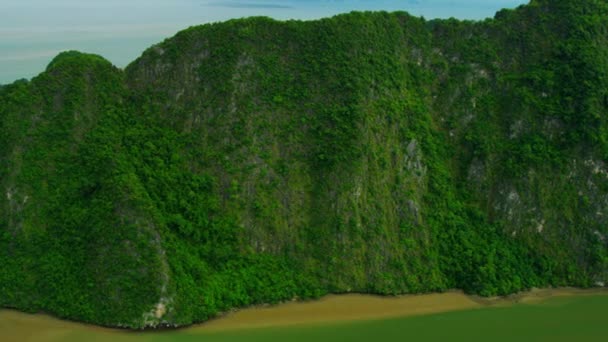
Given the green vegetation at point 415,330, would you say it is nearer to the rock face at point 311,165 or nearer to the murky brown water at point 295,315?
the murky brown water at point 295,315

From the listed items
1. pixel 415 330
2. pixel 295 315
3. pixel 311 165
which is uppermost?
pixel 311 165

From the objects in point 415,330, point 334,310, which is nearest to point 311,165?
point 334,310

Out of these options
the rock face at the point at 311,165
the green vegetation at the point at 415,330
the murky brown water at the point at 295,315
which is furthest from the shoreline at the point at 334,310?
the rock face at the point at 311,165

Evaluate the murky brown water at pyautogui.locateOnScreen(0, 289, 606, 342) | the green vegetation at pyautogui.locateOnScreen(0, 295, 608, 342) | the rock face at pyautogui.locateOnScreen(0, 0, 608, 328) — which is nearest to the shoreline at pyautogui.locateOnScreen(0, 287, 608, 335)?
the murky brown water at pyautogui.locateOnScreen(0, 289, 606, 342)

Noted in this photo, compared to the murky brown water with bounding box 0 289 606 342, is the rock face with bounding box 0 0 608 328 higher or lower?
higher

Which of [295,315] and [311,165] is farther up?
[311,165]

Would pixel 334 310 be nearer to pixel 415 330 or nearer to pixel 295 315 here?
pixel 295 315

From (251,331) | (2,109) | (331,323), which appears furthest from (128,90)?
(331,323)

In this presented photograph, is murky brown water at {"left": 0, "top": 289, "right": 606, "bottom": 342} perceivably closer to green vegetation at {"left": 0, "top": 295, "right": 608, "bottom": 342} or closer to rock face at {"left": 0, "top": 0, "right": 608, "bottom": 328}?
green vegetation at {"left": 0, "top": 295, "right": 608, "bottom": 342}
